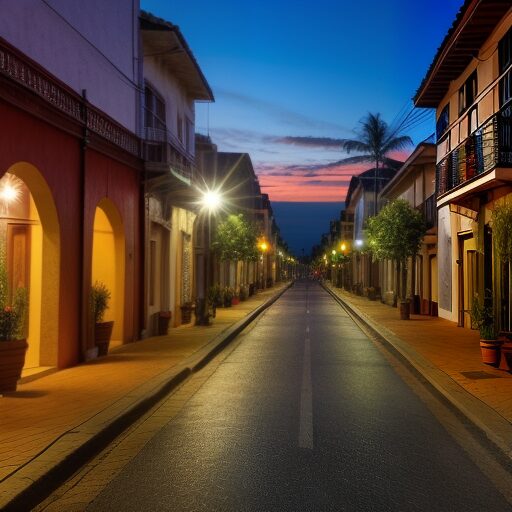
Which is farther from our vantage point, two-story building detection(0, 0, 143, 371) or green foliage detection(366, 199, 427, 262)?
green foliage detection(366, 199, 427, 262)

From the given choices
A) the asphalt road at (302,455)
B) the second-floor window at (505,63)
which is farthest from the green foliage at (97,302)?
the second-floor window at (505,63)

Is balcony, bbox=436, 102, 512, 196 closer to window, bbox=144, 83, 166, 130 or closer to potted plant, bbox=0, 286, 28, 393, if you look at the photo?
window, bbox=144, 83, 166, 130

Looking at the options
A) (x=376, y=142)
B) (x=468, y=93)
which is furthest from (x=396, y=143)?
(x=468, y=93)

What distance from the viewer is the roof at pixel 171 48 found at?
56.9 feet

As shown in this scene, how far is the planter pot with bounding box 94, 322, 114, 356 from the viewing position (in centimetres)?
1334

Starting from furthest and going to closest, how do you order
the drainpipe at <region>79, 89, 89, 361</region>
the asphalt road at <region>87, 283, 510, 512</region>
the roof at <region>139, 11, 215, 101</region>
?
the roof at <region>139, 11, 215, 101</region> → the drainpipe at <region>79, 89, 89, 361</region> → the asphalt road at <region>87, 283, 510, 512</region>

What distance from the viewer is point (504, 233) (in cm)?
1209

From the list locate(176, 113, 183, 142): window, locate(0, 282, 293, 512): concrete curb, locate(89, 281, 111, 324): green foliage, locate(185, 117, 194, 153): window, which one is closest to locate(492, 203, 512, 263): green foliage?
locate(0, 282, 293, 512): concrete curb

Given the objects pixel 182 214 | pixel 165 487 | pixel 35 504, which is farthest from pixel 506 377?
pixel 182 214

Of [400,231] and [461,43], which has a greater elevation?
[461,43]

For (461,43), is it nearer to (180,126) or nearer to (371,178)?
(180,126)

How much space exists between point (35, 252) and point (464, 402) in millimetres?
7639

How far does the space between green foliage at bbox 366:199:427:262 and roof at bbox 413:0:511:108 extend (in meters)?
4.57

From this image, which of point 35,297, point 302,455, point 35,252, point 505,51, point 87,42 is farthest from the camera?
point 505,51
